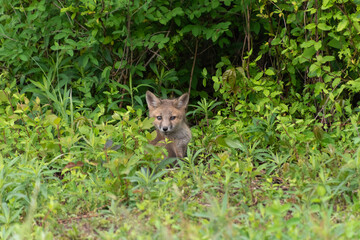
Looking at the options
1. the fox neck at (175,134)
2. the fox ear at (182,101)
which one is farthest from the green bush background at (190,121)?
the fox ear at (182,101)

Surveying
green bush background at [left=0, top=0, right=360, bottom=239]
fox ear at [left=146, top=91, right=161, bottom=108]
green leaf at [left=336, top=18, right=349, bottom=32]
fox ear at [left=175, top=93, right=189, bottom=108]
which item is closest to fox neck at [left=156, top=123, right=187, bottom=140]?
green bush background at [left=0, top=0, right=360, bottom=239]

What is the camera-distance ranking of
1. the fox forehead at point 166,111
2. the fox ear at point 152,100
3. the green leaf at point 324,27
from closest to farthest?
1. the green leaf at point 324,27
2. the fox forehead at point 166,111
3. the fox ear at point 152,100

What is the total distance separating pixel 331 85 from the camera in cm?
693

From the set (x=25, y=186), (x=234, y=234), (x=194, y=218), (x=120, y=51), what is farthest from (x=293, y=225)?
(x=120, y=51)

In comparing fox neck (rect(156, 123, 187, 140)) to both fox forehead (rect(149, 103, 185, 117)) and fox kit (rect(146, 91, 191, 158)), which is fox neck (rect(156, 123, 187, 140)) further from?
fox forehead (rect(149, 103, 185, 117))

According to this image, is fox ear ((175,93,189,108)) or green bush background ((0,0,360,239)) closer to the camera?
green bush background ((0,0,360,239))

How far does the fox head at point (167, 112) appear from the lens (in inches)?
289

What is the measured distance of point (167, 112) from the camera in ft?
24.7

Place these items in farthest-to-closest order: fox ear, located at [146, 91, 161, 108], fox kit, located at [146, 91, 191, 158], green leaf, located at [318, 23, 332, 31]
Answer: fox ear, located at [146, 91, 161, 108] < fox kit, located at [146, 91, 191, 158] < green leaf, located at [318, 23, 332, 31]

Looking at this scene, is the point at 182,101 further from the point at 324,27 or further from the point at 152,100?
the point at 324,27

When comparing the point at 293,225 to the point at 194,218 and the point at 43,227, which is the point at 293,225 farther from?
the point at 43,227

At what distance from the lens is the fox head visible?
7.35 metres

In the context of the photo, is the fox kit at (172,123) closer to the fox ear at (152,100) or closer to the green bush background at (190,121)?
the fox ear at (152,100)

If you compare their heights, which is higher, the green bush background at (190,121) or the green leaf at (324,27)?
the green leaf at (324,27)
